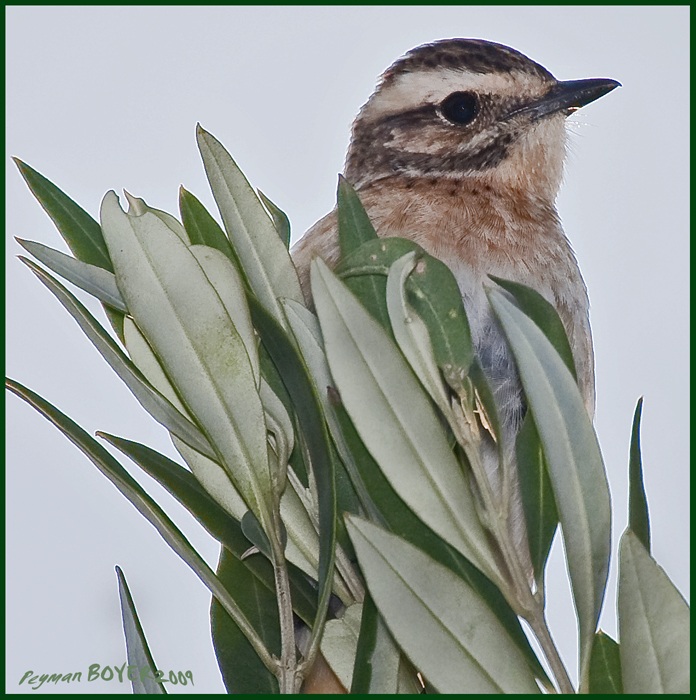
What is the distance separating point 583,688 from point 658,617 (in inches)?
6.4

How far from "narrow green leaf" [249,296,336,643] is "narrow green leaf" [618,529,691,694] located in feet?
1.49

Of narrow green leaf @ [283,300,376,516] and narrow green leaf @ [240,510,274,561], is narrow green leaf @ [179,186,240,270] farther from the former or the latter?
narrow green leaf @ [240,510,274,561]

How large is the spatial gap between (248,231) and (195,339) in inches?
11.4

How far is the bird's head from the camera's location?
11.9 feet

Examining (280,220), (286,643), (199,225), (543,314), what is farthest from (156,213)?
(286,643)

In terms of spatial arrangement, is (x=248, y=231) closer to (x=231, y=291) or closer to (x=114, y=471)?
(x=231, y=291)

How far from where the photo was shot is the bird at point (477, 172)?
312cm

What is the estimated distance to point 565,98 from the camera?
3639 millimetres

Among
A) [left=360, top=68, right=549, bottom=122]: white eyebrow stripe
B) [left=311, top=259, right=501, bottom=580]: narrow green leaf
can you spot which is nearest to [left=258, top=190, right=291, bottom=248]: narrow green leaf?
[left=311, top=259, right=501, bottom=580]: narrow green leaf

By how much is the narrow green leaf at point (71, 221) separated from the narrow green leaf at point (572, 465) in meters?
0.86

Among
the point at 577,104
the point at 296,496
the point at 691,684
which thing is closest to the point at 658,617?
the point at 691,684

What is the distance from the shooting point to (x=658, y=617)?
159 centimetres

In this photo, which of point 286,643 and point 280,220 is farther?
point 280,220

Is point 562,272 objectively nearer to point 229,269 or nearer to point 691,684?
point 229,269
